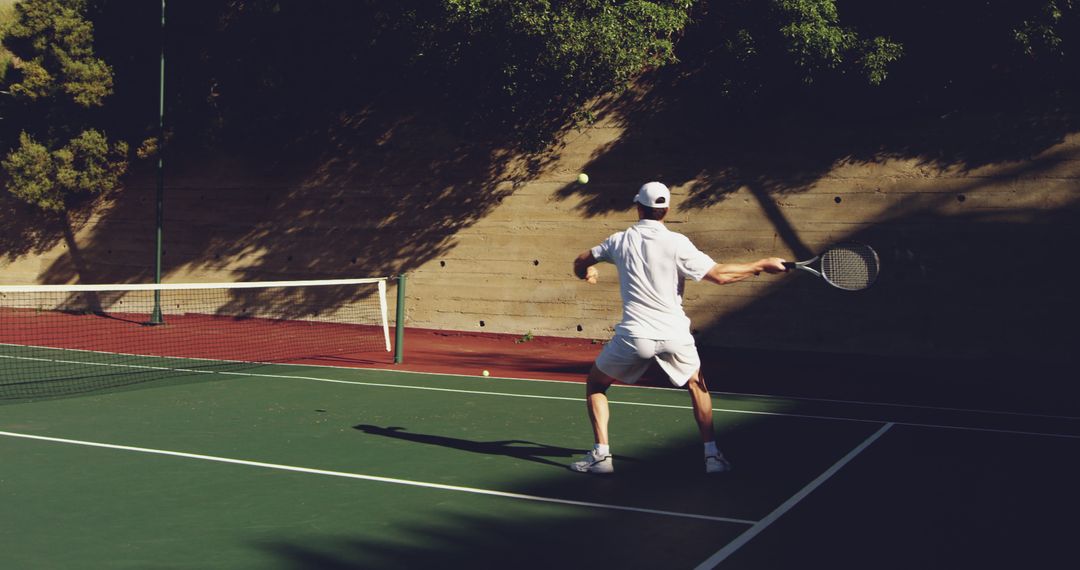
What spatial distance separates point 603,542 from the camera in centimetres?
521

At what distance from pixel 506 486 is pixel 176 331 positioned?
15076 mm

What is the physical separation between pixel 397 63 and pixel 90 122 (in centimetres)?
791

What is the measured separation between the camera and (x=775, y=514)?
5.80 meters

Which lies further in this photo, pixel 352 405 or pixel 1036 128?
pixel 1036 128

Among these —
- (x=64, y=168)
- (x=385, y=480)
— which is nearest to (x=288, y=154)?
(x=64, y=168)

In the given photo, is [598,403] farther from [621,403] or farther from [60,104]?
[60,104]

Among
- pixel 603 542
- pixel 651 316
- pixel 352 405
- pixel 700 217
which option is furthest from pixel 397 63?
pixel 603 542

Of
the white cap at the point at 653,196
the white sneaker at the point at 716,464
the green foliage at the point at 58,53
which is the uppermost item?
the green foliage at the point at 58,53

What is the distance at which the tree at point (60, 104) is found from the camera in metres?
22.5

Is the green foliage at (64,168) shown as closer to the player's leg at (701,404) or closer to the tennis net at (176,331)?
the tennis net at (176,331)

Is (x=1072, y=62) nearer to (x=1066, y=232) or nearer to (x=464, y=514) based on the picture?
(x=1066, y=232)

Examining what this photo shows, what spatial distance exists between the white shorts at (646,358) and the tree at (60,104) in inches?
753

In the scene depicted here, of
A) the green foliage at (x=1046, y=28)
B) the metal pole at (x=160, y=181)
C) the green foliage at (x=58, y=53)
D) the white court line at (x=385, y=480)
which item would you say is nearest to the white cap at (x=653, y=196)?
the white court line at (x=385, y=480)

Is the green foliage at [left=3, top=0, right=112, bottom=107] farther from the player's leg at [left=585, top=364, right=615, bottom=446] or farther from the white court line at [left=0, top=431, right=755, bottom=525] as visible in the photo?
the player's leg at [left=585, top=364, right=615, bottom=446]
